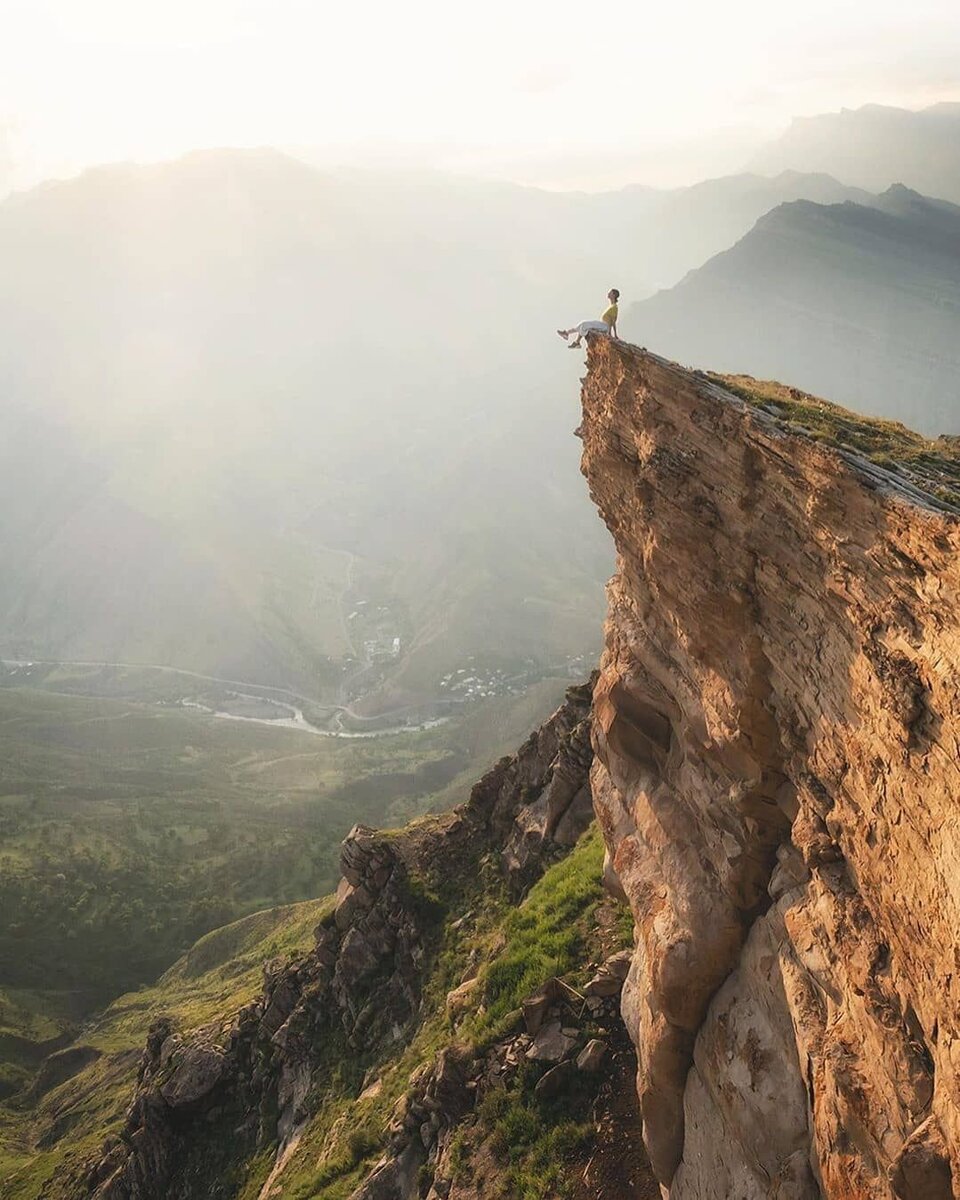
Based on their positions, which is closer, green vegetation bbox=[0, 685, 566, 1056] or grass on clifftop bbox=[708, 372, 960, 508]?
grass on clifftop bbox=[708, 372, 960, 508]

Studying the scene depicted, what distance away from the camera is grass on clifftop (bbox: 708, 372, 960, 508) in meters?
13.4

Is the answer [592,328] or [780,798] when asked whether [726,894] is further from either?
[592,328]

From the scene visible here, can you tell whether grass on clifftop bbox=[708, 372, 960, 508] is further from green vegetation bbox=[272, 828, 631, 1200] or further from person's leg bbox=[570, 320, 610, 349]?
green vegetation bbox=[272, 828, 631, 1200]

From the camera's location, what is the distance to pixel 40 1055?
9588 cm

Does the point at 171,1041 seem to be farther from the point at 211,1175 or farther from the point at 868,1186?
the point at 868,1186

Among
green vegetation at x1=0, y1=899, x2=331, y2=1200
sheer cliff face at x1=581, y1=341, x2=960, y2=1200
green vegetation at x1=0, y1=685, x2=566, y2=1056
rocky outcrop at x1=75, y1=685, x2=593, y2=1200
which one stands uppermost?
sheer cliff face at x1=581, y1=341, x2=960, y2=1200

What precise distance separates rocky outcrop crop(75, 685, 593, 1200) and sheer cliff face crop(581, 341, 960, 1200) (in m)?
16.8

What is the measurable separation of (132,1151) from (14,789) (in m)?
155

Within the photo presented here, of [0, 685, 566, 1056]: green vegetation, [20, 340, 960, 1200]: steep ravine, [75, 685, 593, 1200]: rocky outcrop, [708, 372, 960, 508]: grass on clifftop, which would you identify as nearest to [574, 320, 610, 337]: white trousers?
[20, 340, 960, 1200]: steep ravine

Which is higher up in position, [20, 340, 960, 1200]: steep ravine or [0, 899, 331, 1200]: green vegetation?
[20, 340, 960, 1200]: steep ravine

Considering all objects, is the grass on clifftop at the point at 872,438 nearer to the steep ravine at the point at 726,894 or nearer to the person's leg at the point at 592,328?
the steep ravine at the point at 726,894

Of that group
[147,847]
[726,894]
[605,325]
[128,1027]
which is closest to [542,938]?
[726,894]

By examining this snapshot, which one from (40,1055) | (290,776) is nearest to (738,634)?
(40,1055)

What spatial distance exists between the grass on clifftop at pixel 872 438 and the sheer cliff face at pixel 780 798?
0.87m
